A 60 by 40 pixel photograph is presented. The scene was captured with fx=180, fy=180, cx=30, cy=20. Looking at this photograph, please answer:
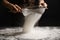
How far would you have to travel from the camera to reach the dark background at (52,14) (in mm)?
1216

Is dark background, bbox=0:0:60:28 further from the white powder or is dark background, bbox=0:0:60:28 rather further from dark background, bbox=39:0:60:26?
the white powder

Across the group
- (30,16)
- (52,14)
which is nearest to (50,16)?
(52,14)

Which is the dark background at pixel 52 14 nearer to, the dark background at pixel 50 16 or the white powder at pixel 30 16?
the dark background at pixel 50 16

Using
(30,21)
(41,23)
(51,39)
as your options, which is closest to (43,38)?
(51,39)

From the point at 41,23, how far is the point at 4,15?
251 millimetres

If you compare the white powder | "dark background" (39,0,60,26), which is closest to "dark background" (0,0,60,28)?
"dark background" (39,0,60,26)

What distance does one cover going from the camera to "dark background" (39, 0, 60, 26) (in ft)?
3.99

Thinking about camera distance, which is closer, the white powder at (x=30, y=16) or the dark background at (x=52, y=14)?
the white powder at (x=30, y=16)

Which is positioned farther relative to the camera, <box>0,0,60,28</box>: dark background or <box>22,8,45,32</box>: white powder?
<box>0,0,60,28</box>: dark background

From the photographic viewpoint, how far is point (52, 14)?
1235mm

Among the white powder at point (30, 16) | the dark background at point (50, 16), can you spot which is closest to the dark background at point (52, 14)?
the dark background at point (50, 16)

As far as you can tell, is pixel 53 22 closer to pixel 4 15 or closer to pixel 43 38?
pixel 4 15

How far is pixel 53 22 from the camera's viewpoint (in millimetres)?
1223

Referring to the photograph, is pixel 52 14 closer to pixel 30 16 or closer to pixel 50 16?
pixel 50 16
